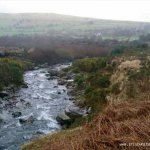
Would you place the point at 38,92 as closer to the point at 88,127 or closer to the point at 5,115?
the point at 5,115

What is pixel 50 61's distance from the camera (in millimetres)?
A: 88312

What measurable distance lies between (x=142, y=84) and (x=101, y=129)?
18453 mm

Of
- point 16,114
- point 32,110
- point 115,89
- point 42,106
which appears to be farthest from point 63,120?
point 42,106

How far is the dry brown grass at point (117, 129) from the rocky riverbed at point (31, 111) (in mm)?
12251

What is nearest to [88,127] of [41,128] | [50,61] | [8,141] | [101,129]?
[101,129]

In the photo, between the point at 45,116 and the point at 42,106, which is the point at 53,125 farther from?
the point at 42,106

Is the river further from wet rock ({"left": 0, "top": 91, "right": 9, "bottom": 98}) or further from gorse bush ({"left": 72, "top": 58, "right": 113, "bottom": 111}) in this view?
gorse bush ({"left": 72, "top": 58, "right": 113, "bottom": 111})

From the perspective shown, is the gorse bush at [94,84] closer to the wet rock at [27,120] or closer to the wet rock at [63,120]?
the wet rock at [63,120]

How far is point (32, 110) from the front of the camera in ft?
119

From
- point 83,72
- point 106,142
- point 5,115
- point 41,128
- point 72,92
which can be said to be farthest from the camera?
point 83,72

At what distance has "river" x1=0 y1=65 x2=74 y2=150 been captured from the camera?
26.5 meters

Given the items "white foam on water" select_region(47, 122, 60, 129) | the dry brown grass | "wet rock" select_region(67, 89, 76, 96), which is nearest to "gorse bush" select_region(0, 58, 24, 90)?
"wet rock" select_region(67, 89, 76, 96)

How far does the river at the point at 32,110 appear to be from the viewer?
26.5 meters

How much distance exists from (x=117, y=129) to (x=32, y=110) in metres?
25.8
